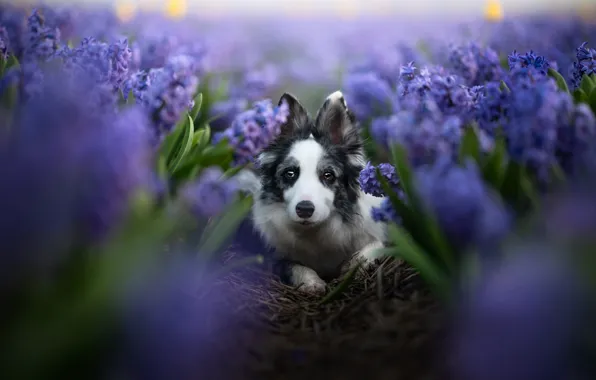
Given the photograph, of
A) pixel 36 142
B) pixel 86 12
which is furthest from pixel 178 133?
pixel 86 12

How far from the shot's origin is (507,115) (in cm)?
265

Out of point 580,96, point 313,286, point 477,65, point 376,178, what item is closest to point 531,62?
point 580,96

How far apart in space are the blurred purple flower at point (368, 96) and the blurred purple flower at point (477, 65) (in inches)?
44.1

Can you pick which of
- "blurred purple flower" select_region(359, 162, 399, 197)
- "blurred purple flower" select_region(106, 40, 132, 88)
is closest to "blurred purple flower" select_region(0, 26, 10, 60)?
"blurred purple flower" select_region(106, 40, 132, 88)

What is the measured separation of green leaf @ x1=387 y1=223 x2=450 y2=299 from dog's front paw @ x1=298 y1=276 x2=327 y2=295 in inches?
31.5

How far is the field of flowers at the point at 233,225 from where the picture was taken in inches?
61.2

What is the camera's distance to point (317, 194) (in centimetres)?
322

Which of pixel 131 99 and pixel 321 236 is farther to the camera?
pixel 321 236

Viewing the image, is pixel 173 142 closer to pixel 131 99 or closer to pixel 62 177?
pixel 131 99

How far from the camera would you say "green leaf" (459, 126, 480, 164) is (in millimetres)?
2418

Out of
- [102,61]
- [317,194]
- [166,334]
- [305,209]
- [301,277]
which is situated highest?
[102,61]

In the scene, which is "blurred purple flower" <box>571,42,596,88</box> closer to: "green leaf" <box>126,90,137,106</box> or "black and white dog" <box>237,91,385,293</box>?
"black and white dog" <box>237,91,385,293</box>

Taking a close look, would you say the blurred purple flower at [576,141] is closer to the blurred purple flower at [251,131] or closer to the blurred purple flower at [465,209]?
the blurred purple flower at [465,209]

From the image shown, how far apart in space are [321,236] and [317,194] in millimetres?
314
